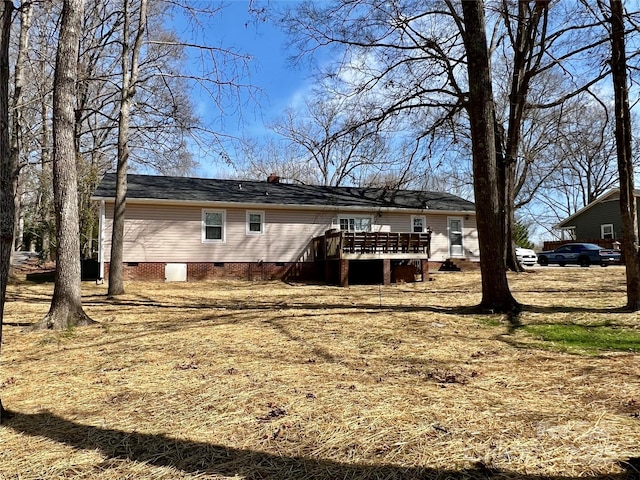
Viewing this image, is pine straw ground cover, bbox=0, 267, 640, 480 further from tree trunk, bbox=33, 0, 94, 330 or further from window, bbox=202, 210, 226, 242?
window, bbox=202, 210, 226, 242

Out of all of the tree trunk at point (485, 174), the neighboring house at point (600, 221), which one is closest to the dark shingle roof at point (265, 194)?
the tree trunk at point (485, 174)

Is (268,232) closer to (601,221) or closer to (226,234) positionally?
(226,234)

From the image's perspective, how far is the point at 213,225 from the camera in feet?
52.2

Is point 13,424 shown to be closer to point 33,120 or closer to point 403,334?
point 403,334

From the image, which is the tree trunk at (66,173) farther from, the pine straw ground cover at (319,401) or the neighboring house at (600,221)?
the neighboring house at (600,221)

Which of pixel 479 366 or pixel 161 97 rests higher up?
pixel 161 97

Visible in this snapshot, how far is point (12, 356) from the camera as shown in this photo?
493cm

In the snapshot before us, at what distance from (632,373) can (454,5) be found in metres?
12.0

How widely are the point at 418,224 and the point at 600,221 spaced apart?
19.8 m

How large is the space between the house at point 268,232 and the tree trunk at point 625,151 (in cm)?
790

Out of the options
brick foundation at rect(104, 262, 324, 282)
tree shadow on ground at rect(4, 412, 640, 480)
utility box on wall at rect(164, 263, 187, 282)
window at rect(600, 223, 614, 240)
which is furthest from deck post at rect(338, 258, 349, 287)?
window at rect(600, 223, 614, 240)

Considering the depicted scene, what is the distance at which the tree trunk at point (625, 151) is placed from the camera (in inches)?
270

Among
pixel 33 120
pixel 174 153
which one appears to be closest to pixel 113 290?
pixel 174 153

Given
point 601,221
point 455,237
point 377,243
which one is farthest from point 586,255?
point 377,243
